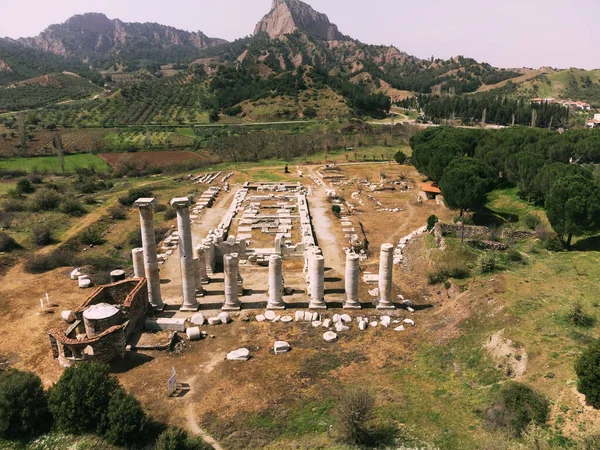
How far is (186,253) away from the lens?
70.2 feet

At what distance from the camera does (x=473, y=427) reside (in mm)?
13352

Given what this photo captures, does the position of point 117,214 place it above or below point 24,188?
below

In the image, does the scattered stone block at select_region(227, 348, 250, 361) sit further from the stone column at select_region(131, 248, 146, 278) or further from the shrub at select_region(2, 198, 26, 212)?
the shrub at select_region(2, 198, 26, 212)

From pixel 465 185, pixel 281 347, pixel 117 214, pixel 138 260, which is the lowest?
pixel 281 347

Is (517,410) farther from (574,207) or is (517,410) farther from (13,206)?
(13,206)

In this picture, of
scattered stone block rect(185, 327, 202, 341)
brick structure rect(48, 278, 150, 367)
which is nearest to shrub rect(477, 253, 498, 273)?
scattered stone block rect(185, 327, 202, 341)

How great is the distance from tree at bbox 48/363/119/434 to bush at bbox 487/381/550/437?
40.9 ft

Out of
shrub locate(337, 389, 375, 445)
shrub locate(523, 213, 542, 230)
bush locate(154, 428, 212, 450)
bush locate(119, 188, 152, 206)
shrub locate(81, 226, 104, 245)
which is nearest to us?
bush locate(154, 428, 212, 450)

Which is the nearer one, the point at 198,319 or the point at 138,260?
the point at 198,319

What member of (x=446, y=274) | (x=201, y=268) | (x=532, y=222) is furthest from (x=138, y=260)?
(x=532, y=222)

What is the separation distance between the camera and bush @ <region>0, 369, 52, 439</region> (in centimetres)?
1355

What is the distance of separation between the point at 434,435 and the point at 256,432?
571 centimetres

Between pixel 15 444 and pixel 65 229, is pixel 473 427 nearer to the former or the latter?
pixel 15 444

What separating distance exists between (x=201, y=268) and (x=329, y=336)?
9.20 m
